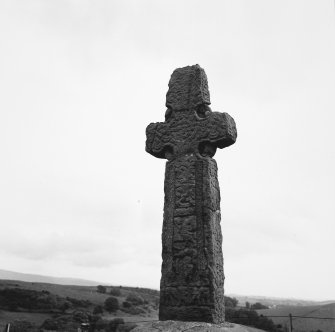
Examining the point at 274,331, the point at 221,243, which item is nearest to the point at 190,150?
the point at 221,243

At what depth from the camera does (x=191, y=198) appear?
458 cm

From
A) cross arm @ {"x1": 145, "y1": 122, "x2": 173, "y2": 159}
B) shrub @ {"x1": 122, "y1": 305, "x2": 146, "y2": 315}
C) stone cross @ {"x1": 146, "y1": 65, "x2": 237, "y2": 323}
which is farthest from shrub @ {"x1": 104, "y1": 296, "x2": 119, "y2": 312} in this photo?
stone cross @ {"x1": 146, "y1": 65, "x2": 237, "y2": 323}

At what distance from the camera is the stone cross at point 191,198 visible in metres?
4.23

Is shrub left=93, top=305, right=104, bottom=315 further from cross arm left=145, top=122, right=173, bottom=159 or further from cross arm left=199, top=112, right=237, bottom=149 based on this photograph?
cross arm left=199, top=112, right=237, bottom=149

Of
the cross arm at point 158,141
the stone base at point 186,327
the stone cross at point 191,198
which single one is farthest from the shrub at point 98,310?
the stone base at point 186,327

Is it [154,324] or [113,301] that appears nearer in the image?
[154,324]

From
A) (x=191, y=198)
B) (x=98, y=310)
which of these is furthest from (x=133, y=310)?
(x=191, y=198)

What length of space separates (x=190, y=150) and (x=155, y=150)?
1.75 ft

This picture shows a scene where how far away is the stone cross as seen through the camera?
423 centimetres

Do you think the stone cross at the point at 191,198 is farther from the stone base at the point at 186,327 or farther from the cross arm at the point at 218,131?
the stone base at the point at 186,327

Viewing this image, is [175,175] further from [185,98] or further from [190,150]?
[185,98]

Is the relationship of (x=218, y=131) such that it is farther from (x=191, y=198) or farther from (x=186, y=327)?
(x=186, y=327)

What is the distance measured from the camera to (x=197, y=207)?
178 inches

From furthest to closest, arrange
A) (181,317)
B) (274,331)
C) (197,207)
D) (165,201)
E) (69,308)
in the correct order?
(69,308)
(274,331)
(165,201)
(197,207)
(181,317)
